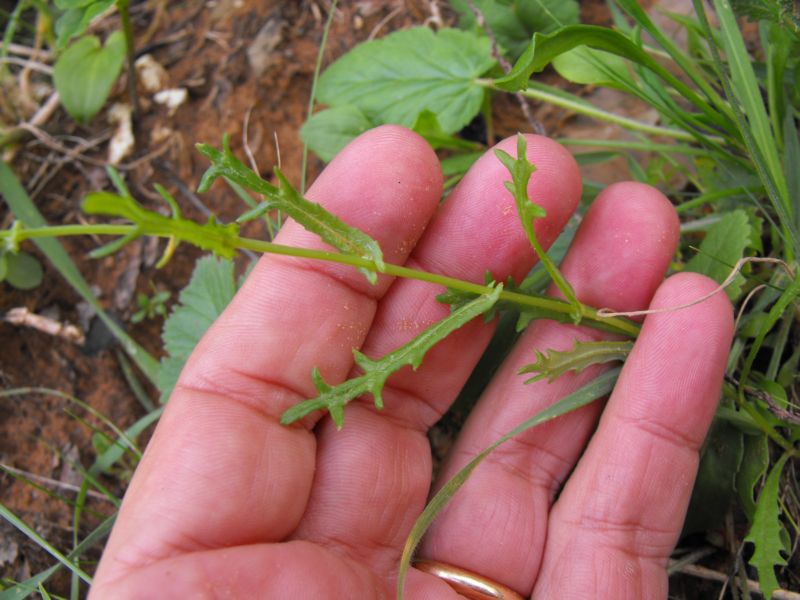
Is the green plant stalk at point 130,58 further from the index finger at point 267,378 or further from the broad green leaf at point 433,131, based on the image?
the index finger at point 267,378

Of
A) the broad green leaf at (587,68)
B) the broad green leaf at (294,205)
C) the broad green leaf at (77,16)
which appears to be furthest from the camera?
the broad green leaf at (77,16)

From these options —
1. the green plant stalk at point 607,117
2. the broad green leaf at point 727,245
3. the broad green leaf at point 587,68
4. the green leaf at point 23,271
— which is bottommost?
the green leaf at point 23,271

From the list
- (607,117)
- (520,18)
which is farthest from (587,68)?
(520,18)

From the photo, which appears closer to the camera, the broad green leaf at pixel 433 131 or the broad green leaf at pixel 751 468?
the broad green leaf at pixel 751 468

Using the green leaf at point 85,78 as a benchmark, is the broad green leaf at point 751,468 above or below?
below

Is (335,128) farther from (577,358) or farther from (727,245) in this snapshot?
(727,245)

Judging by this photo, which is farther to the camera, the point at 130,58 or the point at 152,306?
the point at 130,58

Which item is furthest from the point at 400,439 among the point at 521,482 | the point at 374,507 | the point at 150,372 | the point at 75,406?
the point at 75,406

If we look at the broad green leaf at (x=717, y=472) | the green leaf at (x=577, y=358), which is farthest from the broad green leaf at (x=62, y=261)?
the broad green leaf at (x=717, y=472)
